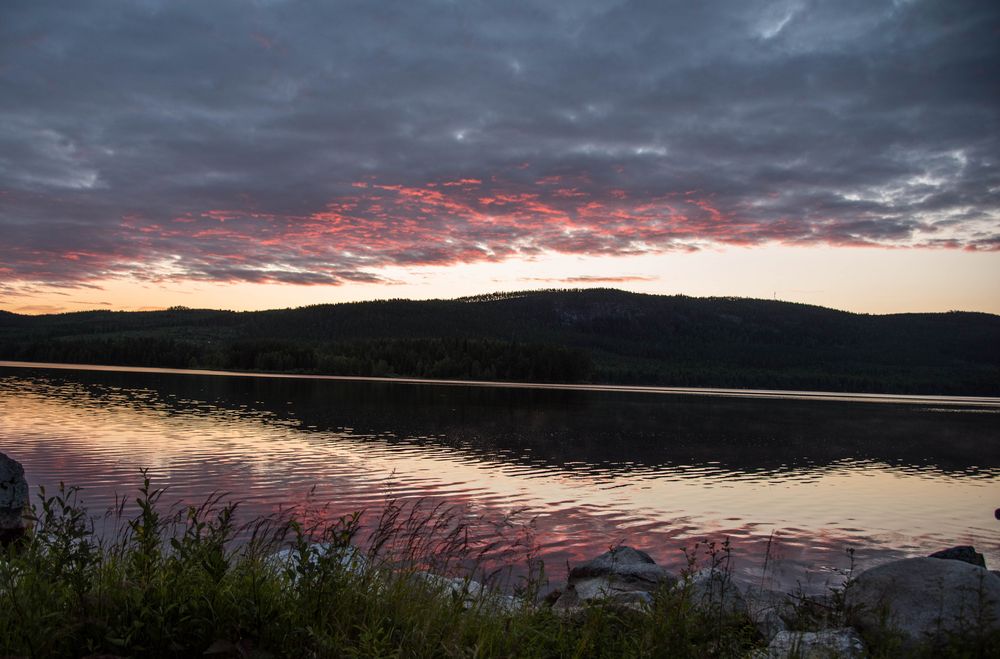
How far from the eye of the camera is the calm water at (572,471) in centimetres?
2572

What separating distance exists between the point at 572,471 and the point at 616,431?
24.6m

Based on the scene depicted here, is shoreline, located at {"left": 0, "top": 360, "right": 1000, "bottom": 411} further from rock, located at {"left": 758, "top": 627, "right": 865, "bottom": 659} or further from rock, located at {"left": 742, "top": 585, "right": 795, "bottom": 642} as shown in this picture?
rock, located at {"left": 758, "top": 627, "right": 865, "bottom": 659}

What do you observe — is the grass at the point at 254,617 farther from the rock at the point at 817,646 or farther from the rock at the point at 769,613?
the rock at the point at 769,613

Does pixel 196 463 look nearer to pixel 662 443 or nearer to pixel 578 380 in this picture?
pixel 662 443

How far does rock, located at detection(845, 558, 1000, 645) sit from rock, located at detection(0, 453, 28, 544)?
17.0m

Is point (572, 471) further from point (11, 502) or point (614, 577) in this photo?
point (11, 502)

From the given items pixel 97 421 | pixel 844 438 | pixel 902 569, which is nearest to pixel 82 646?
pixel 902 569

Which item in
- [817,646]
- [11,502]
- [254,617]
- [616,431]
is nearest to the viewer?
[254,617]

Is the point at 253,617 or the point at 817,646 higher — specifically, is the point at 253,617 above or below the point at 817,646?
above

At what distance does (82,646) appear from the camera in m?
7.55

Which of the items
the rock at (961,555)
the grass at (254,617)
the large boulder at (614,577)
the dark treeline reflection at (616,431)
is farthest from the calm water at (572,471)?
the grass at (254,617)

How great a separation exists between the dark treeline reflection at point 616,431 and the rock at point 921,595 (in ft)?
85.7

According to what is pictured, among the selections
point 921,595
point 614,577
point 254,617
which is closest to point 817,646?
point 921,595

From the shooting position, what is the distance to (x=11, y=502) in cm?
1641
